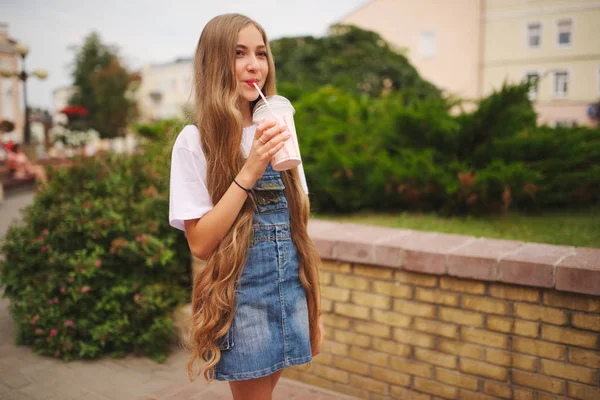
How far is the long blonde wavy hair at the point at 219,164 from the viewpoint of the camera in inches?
60.4

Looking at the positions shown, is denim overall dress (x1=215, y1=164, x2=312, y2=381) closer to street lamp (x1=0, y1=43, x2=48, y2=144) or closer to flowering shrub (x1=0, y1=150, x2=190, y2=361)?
flowering shrub (x1=0, y1=150, x2=190, y2=361)

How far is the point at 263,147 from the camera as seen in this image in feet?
4.69

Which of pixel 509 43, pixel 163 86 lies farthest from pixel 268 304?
pixel 163 86

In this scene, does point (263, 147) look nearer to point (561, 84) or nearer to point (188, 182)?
point (188, 182)

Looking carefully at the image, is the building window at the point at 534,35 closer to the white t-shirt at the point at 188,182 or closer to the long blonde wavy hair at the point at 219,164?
the long blonde wavy hair at the point at 219,164

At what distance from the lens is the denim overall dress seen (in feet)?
5.12

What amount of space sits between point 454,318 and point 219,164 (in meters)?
1.77


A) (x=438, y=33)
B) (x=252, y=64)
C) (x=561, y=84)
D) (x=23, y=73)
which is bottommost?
(x=252, y=64)

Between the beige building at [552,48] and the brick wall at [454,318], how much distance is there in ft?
81.1

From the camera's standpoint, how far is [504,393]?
2475 mm

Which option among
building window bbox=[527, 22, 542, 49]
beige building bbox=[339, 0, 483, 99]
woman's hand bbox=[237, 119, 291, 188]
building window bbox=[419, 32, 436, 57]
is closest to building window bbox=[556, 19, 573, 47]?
building window bbox=[527, 22, 542, 49]

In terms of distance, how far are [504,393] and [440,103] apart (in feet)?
9.88

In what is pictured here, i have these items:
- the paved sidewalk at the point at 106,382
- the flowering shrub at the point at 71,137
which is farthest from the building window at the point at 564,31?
the paved sidewalk at the point at 106,382

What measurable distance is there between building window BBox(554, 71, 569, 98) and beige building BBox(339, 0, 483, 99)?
4.16 m
